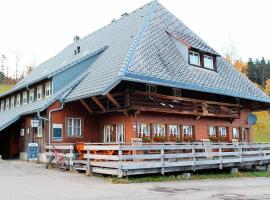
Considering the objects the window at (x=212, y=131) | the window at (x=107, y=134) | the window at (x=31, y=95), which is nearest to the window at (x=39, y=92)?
the window at (x=31, y=95)

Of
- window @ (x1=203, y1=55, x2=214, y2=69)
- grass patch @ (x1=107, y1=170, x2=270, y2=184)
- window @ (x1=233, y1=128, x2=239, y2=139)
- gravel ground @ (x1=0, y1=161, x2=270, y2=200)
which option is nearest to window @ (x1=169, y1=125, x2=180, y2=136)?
grass patch @ (x1=107, y1=170, x2=270, y2=184)

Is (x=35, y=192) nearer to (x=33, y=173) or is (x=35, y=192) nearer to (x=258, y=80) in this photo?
(x=33, y=173)

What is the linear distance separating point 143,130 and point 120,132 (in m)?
1.24

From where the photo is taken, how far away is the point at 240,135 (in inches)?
1030

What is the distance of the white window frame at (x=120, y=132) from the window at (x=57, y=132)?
3.53 metres

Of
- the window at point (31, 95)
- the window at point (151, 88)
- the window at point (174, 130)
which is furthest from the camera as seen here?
the window at point (31, 95)

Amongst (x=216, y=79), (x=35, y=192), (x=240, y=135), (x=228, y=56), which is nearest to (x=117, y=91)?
(x=216, y=79)

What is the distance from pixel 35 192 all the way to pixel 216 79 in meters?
15.3

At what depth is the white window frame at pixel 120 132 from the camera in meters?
20.2

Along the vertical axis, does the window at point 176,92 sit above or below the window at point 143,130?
above

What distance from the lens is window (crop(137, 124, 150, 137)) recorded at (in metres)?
20.1

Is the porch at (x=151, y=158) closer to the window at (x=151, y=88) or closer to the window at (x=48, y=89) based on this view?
the window at (x=151, y=88)

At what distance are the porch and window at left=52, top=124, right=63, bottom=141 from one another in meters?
1.08

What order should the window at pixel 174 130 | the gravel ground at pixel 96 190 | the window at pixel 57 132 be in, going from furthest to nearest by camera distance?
the window at pixel 57 132 < the window at pixel 174 130 < the gravel ground at pixel 96 190
